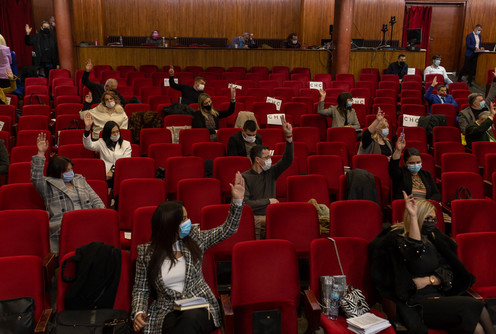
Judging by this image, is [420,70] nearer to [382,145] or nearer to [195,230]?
[382,145]

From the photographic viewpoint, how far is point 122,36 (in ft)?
44.9

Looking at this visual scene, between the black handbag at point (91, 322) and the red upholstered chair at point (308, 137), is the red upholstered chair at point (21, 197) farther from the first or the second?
the red upholstered chair at point (308, 137)

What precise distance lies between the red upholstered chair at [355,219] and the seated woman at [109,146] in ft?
7.73

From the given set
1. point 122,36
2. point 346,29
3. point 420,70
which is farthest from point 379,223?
point 122,36

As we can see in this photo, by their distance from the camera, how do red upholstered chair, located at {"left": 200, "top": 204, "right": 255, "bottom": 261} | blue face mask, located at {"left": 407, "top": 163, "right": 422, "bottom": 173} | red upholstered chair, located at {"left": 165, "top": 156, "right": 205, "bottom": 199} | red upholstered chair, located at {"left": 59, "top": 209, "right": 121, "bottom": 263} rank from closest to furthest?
1. red upholstered chair, located at {"left": 59, "top": 209, "right": 121, "bottom": 263}
2. red upholstered chair, located at {"left": 200, "top": 204, "right": 255, "bottom": 261}
3. blue face mask, located at {"left": 407, "top": 163, "right": 422, "bottom": 173}
4. red upholstered chair, located at {"left": 165, "top": 156, "right": 205, "bottom": 199}

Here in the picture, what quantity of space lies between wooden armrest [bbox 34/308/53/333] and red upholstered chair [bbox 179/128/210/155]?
3297mm

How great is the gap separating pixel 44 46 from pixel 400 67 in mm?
7819

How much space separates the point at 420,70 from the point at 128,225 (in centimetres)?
893

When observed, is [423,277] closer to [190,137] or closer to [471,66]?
[190,137]

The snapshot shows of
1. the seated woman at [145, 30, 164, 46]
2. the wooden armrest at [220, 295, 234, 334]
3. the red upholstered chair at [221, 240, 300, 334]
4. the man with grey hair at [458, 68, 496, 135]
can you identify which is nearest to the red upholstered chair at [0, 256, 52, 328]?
the wooden armrest at [220, 295, 234, 334]

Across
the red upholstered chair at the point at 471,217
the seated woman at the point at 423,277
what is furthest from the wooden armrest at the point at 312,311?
the red upholstered chair at the point at 471,217

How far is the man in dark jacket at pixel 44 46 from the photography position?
10844mm

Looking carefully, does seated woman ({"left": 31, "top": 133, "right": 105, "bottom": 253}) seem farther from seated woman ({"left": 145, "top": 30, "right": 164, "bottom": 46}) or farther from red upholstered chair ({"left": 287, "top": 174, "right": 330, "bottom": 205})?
seated woman ({"left": 145, "top": 30, "right": 164, "bottom": 46})

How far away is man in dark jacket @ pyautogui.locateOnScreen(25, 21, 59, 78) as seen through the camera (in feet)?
35.6
